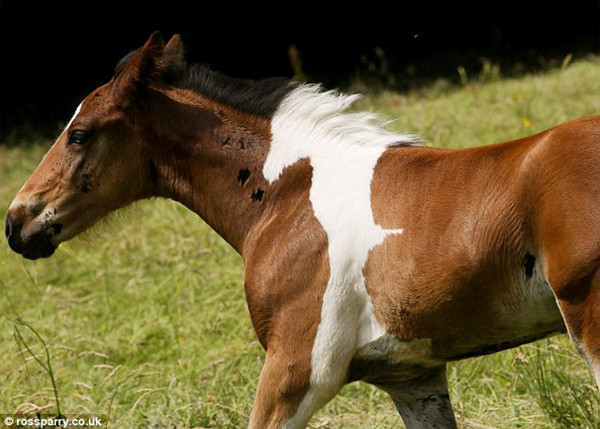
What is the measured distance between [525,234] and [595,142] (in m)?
0.31

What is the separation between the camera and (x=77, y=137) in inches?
139

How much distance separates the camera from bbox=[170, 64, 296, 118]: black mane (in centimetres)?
345

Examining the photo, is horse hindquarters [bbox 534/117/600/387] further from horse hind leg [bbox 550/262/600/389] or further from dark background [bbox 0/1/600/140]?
dark background [bbox 0/1/600/140]

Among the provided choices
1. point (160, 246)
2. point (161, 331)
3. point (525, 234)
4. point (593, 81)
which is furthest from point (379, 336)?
point (593, 81)

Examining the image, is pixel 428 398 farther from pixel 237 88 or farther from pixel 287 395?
pixel 237 88

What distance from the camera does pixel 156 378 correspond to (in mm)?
4797

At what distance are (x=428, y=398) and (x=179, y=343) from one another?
2.29 meters

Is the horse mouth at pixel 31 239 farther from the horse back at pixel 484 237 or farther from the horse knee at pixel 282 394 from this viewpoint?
the horse back at pixel 484 237

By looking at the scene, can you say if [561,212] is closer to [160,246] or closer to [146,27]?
[160,246]

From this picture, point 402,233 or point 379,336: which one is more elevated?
point 402,233

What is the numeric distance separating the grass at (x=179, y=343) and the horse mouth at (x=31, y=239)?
14 cm

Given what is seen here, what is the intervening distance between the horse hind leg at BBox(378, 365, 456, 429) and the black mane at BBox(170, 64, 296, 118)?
3.61ft

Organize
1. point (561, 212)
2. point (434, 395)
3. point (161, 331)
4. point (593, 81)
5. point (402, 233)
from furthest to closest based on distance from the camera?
point (593, 81) < point (161, 331) < point (434, 395) < point (402, 233) < point (561, 212)

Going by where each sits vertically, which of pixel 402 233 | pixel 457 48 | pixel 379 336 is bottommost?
pixel 457 48
